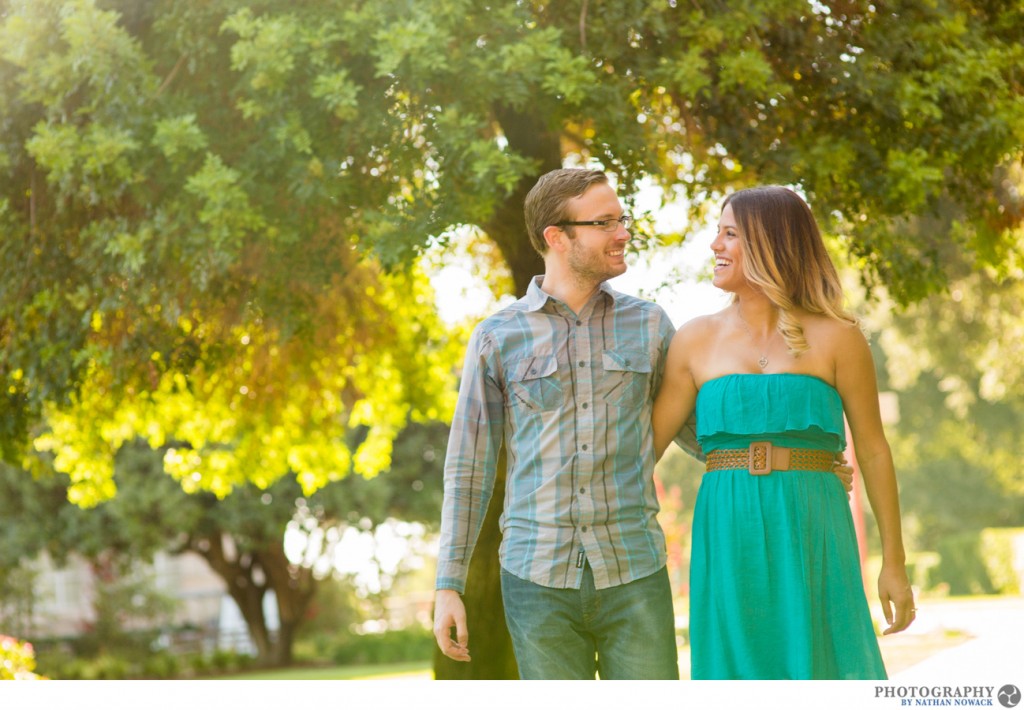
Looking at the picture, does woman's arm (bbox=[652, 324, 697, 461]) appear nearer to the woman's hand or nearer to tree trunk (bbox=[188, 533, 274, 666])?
the woman's hand

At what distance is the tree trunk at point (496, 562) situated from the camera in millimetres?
7344

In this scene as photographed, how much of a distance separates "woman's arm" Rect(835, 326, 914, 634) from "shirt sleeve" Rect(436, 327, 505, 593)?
1.05 metres

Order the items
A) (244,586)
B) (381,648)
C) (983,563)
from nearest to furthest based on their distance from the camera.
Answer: (381,648) → (244,586) → (983,563)

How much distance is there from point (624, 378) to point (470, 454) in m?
0.53

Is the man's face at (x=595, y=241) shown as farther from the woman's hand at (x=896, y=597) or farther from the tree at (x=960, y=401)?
the tree at (x=960, y=401)

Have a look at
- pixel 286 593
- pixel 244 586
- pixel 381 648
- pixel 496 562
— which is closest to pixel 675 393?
pixel 496 562

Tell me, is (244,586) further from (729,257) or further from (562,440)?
(729,257)

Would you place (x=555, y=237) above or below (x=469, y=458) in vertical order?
above

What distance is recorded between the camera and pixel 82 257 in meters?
7.54

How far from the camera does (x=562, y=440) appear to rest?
3795mm

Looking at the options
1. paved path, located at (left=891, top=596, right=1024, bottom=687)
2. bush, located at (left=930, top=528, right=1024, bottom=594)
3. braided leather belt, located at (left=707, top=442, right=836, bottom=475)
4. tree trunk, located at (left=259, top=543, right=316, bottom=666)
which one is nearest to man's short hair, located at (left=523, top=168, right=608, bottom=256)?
braided leather belt, located at (left=707, top=442, right=836, bottom=475)

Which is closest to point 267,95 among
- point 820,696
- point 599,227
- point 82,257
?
point 82,257

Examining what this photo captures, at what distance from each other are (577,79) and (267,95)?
1.72 m

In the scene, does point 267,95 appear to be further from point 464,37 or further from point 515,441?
point 515,441
